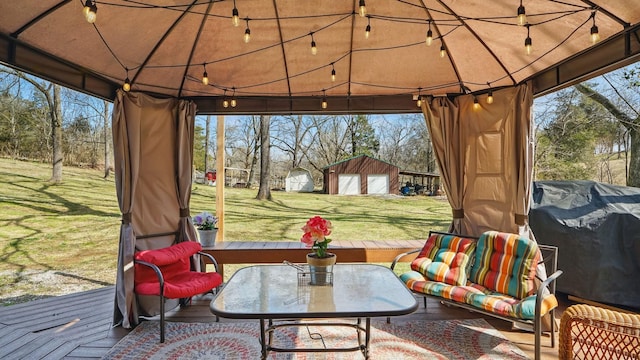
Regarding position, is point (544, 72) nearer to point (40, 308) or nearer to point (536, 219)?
point (536, 219)

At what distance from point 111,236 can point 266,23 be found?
6900 millimetres

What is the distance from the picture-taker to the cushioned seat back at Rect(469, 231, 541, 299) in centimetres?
307

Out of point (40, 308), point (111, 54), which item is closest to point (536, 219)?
point (111, 54)

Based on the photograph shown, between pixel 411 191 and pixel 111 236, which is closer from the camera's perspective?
pixel 111 236

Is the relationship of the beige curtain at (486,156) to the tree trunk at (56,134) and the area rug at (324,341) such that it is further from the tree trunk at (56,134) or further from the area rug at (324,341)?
the tree trunk at (56,134)

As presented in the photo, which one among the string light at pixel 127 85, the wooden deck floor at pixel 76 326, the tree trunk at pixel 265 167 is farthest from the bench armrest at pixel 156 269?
the tree trunk at pixel 265 167

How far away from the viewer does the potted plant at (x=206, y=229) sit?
431cm

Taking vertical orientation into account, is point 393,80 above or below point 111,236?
above

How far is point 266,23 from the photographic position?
3.00 meters

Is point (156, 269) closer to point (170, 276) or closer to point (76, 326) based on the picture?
point (170, 276)

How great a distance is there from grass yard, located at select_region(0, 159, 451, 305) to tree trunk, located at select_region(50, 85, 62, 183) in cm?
32

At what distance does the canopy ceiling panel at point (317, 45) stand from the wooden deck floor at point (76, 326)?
2.24 meters

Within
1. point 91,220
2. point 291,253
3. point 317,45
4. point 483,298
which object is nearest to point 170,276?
point 291,253

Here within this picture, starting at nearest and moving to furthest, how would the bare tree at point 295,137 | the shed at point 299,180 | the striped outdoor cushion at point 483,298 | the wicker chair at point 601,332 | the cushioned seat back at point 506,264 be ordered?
the wicker chair at point 601,332
the striped outdoor cushion at point 483,298
the cushioned seat back at point 506,264
the shed at point 299,180
the bare tree at point 295,137
